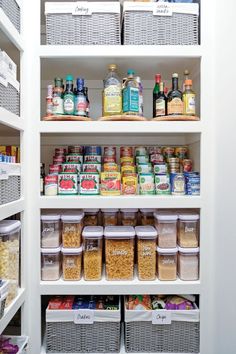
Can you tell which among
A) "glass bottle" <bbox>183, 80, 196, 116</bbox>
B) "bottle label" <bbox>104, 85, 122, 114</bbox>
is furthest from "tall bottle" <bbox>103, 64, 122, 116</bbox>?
"glass bottle" <bbox>183, 80, 196, 116</bbox>

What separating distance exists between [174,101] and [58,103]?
567 mm

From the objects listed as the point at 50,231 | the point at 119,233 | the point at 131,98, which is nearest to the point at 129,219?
the point at 119,233

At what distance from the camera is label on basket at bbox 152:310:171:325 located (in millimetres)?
1438

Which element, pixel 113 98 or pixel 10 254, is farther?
pixel 113 98

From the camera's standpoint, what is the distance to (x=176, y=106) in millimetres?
1480

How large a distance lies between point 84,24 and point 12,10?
33 cm

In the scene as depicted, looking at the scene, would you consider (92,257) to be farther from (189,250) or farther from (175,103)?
(175,103)

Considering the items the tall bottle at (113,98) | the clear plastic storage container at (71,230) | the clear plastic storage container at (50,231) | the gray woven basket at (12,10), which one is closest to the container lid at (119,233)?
the clear plastic storage container at (71,230)

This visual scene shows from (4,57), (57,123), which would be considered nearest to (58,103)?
(57,123)

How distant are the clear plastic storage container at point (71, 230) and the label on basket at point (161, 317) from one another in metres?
0.49

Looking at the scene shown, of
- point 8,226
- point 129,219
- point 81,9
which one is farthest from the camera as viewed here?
point 129,219

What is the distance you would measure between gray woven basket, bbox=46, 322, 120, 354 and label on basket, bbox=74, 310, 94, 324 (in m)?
0.03

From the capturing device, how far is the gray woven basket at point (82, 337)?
144cm

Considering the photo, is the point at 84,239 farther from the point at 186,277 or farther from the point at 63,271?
the point at 186,277
